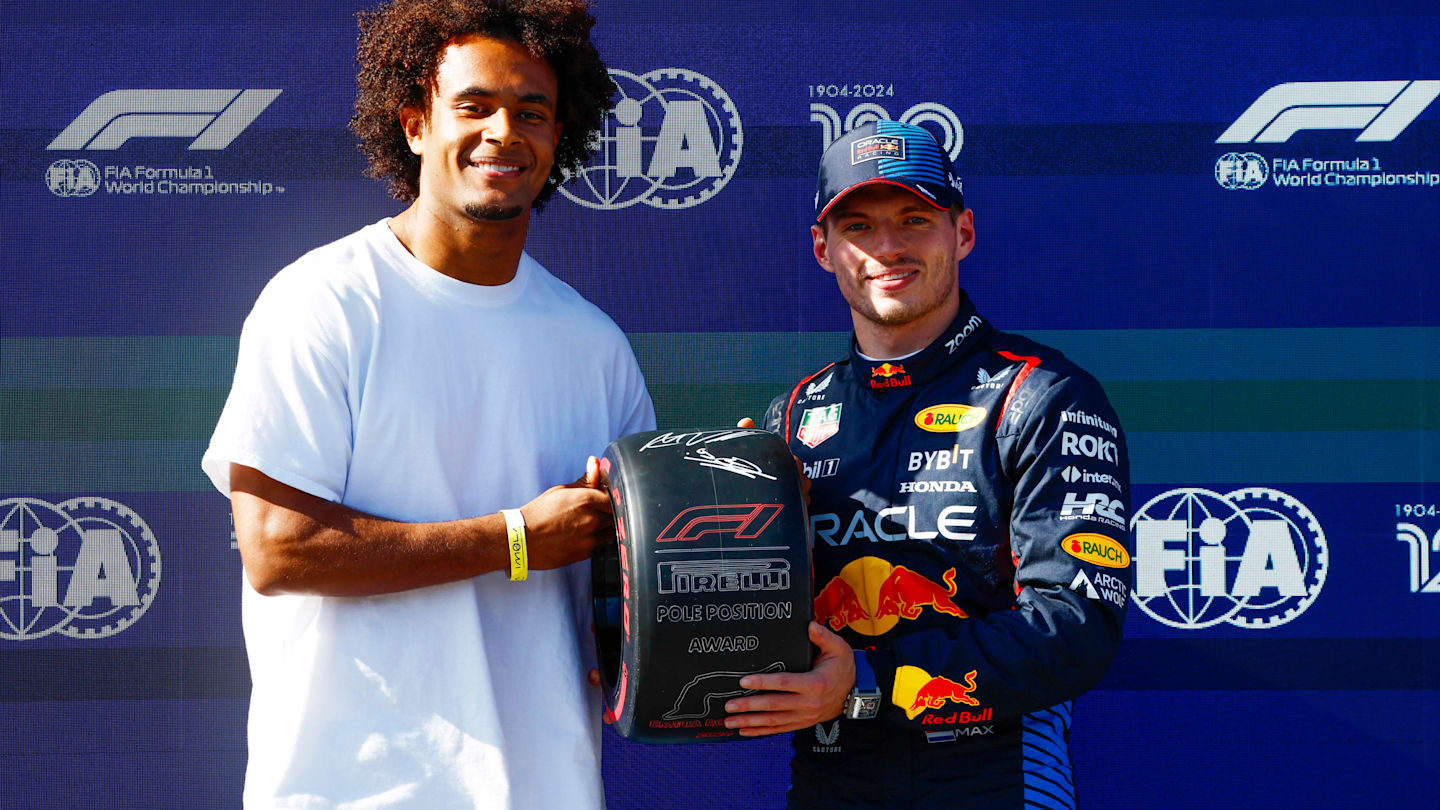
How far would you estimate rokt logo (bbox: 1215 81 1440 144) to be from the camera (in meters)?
2.73

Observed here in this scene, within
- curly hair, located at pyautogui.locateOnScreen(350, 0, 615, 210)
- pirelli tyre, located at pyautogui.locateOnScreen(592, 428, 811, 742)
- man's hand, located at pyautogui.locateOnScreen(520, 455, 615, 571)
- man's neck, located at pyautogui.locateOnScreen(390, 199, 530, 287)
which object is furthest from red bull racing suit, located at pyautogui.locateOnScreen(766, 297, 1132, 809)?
curly hair, located at pyautogui.locateOnScreen(350, 0, 615, 210)

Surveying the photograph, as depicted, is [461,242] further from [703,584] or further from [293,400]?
[703,584]

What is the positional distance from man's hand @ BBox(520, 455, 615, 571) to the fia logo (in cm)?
198

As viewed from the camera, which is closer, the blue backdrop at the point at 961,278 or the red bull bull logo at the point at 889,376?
the red bull bull logo at the point at 889,376

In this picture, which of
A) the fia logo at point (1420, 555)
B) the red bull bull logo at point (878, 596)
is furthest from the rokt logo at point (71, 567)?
the fia logo at point (1420, 555)

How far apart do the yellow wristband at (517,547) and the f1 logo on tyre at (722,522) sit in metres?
0.25

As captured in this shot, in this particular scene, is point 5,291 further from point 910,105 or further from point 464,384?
point 910,105

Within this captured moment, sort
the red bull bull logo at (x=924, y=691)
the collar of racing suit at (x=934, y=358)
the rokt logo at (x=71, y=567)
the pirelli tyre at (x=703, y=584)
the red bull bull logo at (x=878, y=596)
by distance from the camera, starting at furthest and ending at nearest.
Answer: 1. the rokt logo at (x=71, y=567)
2. the collar of racing suit at (x=934, y=358)
3. the red bull bull logo at (x=878, y=596)
4. the red bull bull logo at (x=924, y=691)
5. the pirelli tyre at (x=703, y=584)

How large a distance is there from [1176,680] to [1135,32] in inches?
59.0

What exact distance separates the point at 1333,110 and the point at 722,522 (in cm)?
201

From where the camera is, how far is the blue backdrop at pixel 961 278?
8.89 feet

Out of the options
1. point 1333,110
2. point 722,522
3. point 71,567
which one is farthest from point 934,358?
point 71,567

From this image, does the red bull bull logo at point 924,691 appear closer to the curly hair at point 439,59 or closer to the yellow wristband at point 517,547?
the yellow wristband at point 517,547

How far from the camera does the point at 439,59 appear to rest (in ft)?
6.31
